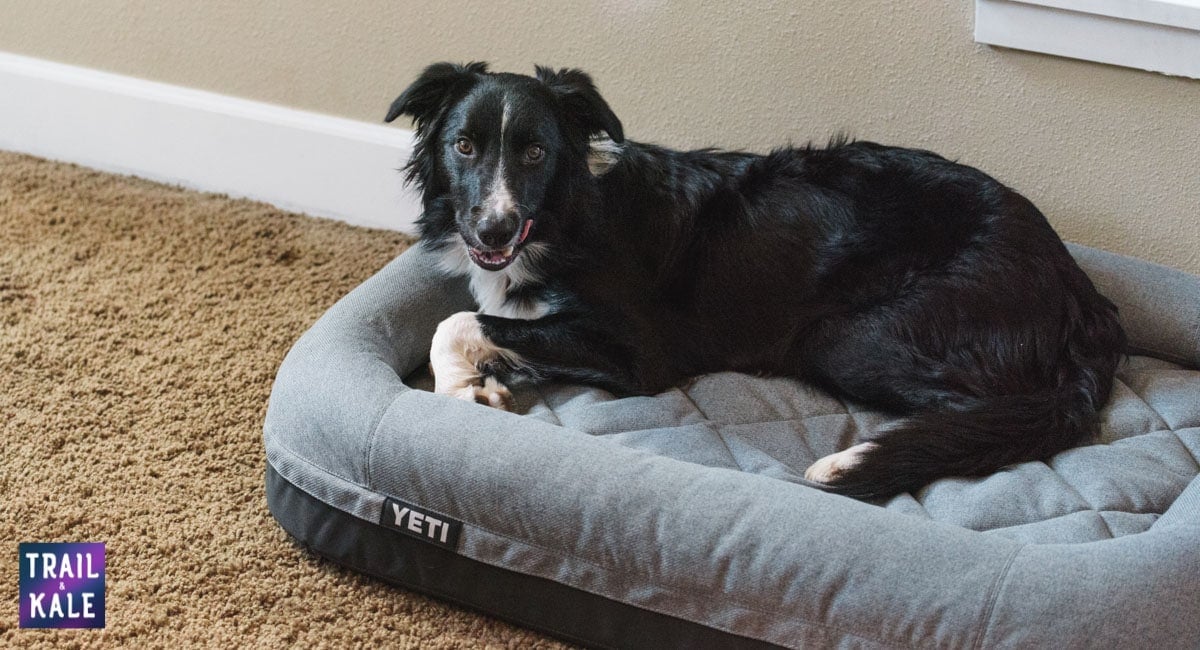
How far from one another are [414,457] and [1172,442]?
1.57m

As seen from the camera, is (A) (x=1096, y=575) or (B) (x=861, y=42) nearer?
(A) (x=1096, y=575)

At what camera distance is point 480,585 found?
6.81ft

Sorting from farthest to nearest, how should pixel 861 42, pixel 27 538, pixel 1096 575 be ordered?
pixel 861 42, pixel 27 538, pixel 1096 575

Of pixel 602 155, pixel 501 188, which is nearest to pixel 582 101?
pixel 602 155

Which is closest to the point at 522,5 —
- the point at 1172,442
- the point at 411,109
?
the point at 411,109

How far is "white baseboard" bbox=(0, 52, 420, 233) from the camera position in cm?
352

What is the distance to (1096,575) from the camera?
178cm

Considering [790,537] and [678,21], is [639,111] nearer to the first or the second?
[678,21]

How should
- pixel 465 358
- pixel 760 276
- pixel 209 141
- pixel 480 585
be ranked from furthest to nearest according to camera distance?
1. pixel 209 141
2. pixel 760 276
3. pixel 465 358
4. pixel 480 585

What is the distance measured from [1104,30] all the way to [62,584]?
256cm

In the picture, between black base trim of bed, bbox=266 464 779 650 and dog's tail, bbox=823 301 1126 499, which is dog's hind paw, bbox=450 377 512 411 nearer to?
black base trim of bed, bbox=266 464 779 650

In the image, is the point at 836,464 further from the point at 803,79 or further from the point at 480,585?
the point at 803,79

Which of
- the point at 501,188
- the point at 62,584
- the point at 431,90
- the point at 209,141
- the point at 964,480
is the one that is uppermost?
the point at 431,90

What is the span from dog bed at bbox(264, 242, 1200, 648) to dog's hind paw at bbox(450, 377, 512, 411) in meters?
0.07
